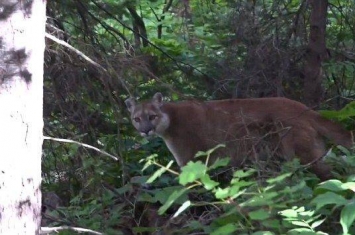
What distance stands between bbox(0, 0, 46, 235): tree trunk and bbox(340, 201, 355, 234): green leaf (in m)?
1.90

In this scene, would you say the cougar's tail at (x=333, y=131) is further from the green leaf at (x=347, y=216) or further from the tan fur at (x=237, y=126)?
the green leaf at (x=347, y=216)

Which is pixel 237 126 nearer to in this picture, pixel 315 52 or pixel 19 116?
pixel 315 52

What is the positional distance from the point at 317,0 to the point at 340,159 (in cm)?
410

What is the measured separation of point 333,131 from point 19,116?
4.46 meters

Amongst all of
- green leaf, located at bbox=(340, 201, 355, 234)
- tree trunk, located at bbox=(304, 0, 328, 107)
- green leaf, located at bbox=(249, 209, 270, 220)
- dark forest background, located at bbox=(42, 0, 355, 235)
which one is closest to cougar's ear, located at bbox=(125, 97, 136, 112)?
dark forest background, located at bbox=(42, 0, 355, 235)

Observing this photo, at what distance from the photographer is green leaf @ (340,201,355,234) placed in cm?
427

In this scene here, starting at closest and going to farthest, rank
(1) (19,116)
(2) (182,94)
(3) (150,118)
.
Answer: (1) (19,116) → (2) (182,94) → (3) (150,118)

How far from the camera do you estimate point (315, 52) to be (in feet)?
31.9

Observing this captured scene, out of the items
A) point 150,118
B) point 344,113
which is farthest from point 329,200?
point 150,118

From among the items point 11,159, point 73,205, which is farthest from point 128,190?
point 11,159

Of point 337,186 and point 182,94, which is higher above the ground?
point 182,94

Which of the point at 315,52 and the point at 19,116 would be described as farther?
the point at 315,52

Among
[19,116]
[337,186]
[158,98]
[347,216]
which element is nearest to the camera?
[347,216]

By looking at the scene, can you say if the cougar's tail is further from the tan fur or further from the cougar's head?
the cougar's head
